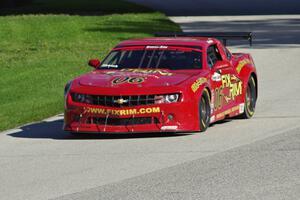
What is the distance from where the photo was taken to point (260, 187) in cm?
1101

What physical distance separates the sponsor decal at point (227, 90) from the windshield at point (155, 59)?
449 mm

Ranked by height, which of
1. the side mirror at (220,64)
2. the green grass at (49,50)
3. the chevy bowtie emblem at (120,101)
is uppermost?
the side mirror at (220,64)

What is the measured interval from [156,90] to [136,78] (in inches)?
17.7

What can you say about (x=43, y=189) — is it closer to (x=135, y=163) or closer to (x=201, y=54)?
(x=135, y=163)

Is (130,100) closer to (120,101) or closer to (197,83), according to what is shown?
(120,101)

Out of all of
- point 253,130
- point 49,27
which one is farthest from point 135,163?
point 49,27

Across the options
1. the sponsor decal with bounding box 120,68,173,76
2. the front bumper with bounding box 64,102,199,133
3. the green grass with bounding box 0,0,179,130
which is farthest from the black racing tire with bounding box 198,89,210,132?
the green grass with bounding box 0,0,179,130

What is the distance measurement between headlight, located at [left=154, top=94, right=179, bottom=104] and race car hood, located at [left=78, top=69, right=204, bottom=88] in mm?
160

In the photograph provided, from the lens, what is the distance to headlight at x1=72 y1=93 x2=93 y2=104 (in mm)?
15297

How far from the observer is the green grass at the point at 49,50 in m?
20.1

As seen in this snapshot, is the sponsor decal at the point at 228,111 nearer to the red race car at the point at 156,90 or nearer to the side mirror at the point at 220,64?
the red race car at the point at 156,90

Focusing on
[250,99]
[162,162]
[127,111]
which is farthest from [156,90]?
[250,99]

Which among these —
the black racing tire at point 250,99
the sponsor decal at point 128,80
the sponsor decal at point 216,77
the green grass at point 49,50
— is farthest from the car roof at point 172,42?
the green grass at point 49,50

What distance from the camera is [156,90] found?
15.2 m
